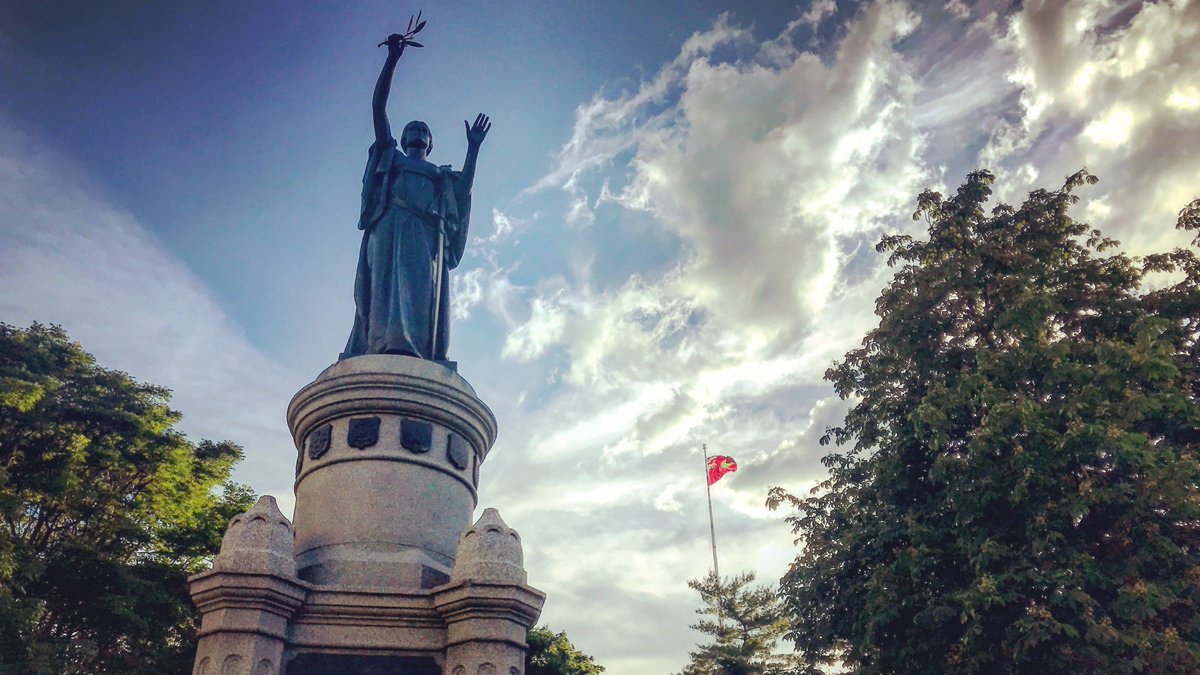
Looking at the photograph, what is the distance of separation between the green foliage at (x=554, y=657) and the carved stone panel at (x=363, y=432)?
23589 millimetres

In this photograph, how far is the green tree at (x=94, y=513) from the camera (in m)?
19.9

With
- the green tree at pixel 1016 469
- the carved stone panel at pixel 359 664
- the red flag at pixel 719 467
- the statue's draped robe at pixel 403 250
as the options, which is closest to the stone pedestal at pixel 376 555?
the carved stone panel at pixel 359 664

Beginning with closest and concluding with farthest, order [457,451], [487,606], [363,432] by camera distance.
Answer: [487,606], [363,432], [457,451]

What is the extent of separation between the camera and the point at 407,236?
966 centimetres

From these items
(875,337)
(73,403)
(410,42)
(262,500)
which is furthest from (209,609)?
(73,403)

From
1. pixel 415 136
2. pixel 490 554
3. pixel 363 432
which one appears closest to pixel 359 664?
pixel 490 554

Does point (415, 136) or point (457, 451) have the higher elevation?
point (415, 136)

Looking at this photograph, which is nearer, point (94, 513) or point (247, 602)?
point (247, 602)

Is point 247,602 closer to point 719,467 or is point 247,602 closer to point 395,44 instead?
point 395,44

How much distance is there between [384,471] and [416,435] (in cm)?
45

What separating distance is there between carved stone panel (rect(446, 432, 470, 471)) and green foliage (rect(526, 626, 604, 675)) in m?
23.1

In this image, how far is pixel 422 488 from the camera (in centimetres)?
784

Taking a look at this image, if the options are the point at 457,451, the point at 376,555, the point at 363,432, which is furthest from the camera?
the point at 457,451

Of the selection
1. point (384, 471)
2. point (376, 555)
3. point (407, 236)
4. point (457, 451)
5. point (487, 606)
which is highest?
point (407, 236)
